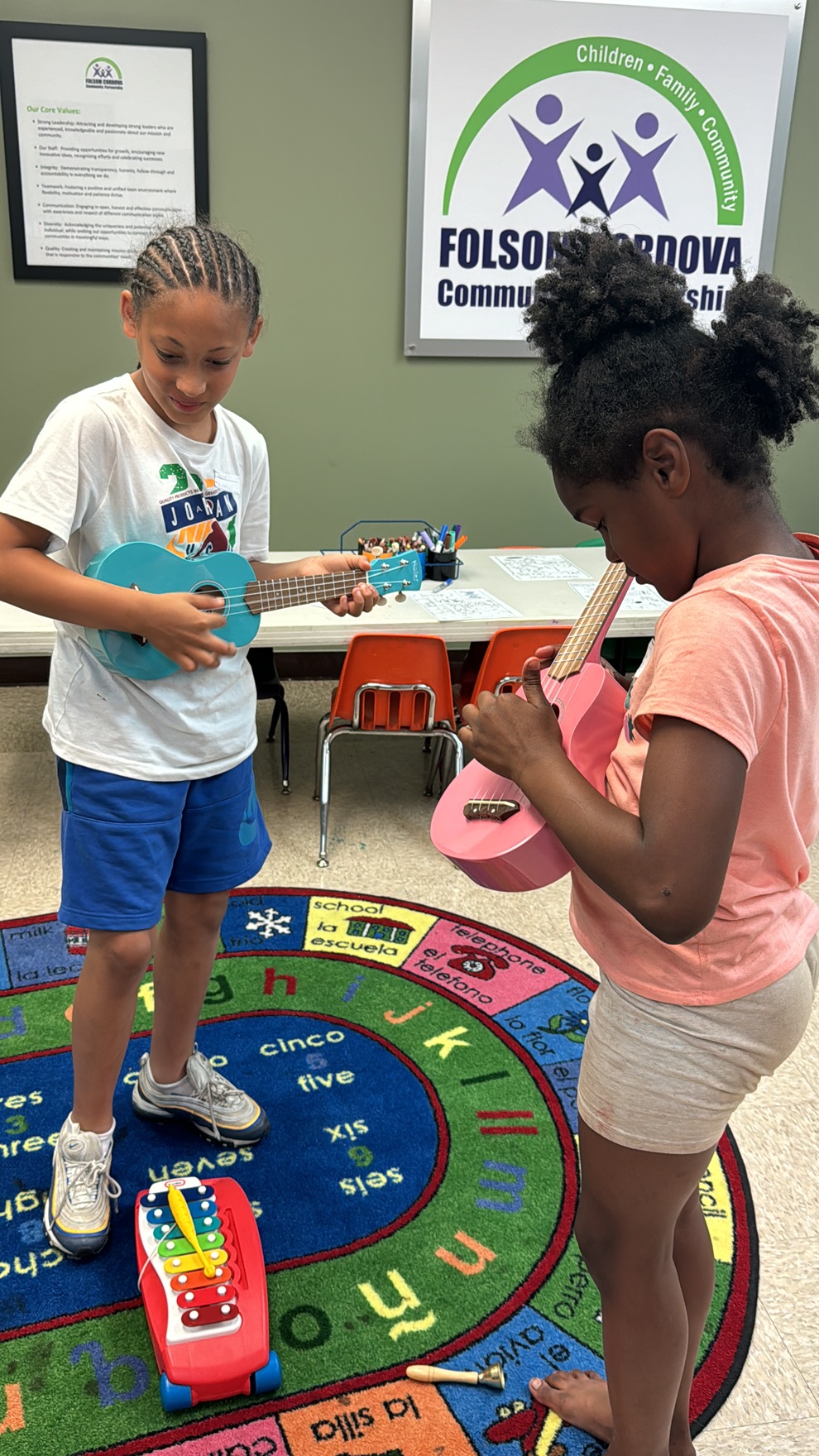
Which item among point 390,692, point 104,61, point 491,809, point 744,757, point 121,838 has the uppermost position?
point 104,61

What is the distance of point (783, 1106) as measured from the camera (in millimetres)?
2039

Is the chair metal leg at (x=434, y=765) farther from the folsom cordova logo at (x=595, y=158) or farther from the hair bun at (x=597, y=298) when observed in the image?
the hair bun at (x=597, y=298)

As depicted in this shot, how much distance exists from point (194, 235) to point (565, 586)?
2022 mm

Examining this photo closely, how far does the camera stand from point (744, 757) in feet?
2.75

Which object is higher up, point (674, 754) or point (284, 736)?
point (674, 754)

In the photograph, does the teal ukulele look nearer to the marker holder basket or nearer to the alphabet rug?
the alphabet rug

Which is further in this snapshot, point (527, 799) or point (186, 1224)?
point (186, 1224)

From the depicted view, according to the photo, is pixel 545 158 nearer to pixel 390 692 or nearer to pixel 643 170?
pixel 643 170

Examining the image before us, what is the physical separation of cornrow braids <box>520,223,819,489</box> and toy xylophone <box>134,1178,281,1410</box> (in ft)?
3.82

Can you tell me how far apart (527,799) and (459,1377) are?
2.94 feet

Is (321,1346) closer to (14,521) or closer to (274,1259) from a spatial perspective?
(274,1259)

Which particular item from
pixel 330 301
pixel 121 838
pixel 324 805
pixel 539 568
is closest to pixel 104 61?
pixel 330 301

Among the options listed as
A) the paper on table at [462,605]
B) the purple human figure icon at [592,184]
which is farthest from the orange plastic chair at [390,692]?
the purple human figure icon at [592,184]

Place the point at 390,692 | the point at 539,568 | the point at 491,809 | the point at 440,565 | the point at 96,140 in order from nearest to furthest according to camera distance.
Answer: the point at 491,809
the point at 390,692
the point at 440,565
the point at 539,568
the point at 96,140
